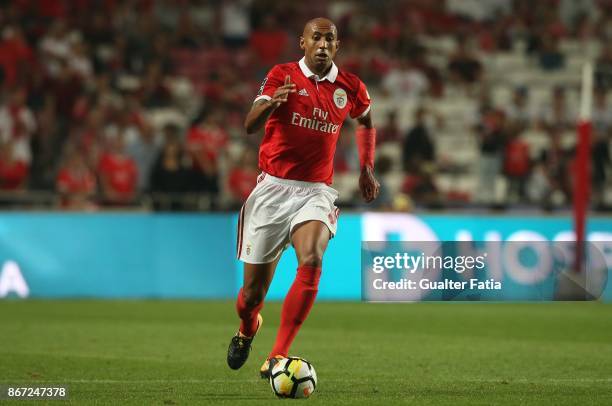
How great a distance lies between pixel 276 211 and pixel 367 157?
2.95ft

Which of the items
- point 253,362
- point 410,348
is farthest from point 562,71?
point 253,362

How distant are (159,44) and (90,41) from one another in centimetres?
119

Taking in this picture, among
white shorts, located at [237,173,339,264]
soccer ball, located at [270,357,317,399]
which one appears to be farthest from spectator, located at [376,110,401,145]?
soccer ball, located at [270,357,317,399]

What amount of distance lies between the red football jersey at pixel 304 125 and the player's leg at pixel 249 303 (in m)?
0.66

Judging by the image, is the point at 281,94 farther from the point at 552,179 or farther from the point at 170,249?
the point at 552,179

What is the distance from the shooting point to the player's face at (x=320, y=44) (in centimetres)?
783

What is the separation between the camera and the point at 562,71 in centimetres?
2344

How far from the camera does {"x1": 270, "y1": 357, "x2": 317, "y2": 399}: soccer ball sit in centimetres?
721

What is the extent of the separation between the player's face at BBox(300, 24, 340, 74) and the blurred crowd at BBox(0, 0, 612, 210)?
8863 mm

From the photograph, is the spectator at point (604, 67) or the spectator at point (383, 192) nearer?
the spectator at point (383, 192)

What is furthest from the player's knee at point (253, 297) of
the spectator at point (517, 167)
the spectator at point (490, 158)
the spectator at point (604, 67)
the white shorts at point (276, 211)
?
the spectator at point (604, 67)

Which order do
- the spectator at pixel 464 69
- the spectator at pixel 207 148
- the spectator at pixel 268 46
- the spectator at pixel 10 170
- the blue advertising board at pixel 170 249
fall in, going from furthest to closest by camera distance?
the spectator at pixel 464 69, the spectator at pixel 268 46, the spectator at pixel 10 170, the spectator at pixel 207 148, the blue advertising board at pixel 170 249

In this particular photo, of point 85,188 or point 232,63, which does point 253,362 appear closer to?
point 85,188

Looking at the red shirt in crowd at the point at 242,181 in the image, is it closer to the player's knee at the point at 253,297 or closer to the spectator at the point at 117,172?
the spectator at the point at 117,172
